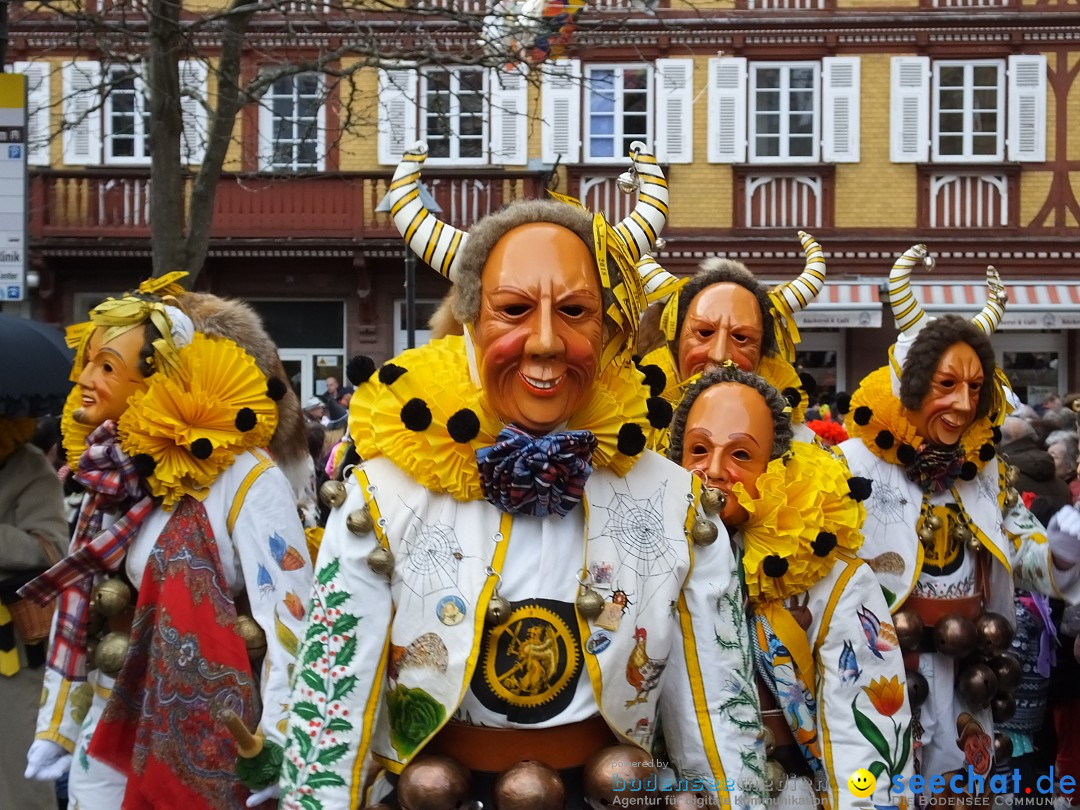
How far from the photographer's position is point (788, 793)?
368cm

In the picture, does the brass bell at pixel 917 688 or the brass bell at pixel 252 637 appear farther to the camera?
the brass bell at pixel 917 688

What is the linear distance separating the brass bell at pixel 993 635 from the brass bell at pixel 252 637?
2.77m

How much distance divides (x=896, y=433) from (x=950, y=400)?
10.1 inches

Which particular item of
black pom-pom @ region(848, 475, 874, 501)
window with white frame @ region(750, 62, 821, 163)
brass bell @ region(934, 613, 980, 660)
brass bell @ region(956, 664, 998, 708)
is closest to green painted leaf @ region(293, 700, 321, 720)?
black pom-pom @ region(848, 475, 874, 501)

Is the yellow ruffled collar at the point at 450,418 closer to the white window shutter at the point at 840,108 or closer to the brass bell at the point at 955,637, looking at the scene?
the brass bell at the point at 955,637

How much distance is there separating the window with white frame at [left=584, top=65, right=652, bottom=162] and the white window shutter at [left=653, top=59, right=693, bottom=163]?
7.2 inches

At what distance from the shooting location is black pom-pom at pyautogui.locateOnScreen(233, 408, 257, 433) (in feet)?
13.7

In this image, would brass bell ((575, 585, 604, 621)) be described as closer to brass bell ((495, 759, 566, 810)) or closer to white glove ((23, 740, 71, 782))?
brass bell ((495, 759, 566, 810))

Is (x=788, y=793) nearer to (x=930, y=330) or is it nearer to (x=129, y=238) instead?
(x=930, y=330)

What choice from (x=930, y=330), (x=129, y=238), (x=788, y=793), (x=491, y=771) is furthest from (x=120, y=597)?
(x=129, y=238)

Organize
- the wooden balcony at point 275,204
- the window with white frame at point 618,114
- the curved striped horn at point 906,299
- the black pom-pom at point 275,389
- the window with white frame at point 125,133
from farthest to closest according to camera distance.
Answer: the window with white frame at point 125,133, the window with white frame at point 618,114, the wooden balcony at point 275,204, the curved striped horn at point 906,299, the black pom-pom at point 275,389

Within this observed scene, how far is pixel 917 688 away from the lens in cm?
501

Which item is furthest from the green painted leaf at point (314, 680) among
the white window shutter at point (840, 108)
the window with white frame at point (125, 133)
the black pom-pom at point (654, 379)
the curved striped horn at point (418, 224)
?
the window with white frame at point (125, 133)

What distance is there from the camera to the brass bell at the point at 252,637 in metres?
3.99
